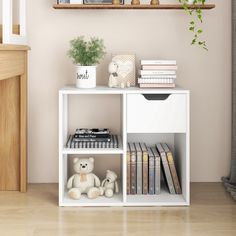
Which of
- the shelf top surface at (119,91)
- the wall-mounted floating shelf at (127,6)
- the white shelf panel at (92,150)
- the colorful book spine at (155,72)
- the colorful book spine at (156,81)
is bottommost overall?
the white shelf panel at (92,150)

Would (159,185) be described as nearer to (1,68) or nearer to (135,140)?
(135,140)

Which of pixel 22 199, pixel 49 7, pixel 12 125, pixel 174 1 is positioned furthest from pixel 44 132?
pixel 174 1

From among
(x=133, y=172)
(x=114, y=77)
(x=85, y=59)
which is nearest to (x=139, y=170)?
(x=133, y=172)

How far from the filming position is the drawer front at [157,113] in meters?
2.62

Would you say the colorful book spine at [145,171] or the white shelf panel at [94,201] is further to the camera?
the colorful book spine at [145,171]

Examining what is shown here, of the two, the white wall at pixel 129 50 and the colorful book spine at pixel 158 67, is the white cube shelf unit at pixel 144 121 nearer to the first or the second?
the colorful book spine at pixel 158 67

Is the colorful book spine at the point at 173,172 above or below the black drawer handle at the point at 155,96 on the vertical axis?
below

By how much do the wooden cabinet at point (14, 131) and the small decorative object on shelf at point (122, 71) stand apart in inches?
19.0

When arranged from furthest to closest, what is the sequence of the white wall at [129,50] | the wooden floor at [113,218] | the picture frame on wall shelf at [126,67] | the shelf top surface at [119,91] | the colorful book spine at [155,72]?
the white wall at [129,50] < the picture frame on wall shelf at [126,67] < the colorful book spine at [155,72] < the shelf top surface at [119,91] < the wooden floor at [113,218]

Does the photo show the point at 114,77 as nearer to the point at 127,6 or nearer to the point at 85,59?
the point at 85,59

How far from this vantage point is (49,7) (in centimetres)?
299

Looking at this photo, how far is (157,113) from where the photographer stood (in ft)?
8.64

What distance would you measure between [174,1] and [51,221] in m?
1.45

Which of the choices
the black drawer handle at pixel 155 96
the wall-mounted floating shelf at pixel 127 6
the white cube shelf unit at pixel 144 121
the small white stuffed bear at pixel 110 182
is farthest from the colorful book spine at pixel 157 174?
the wall-mounted floating shelf at pixel 127 6
